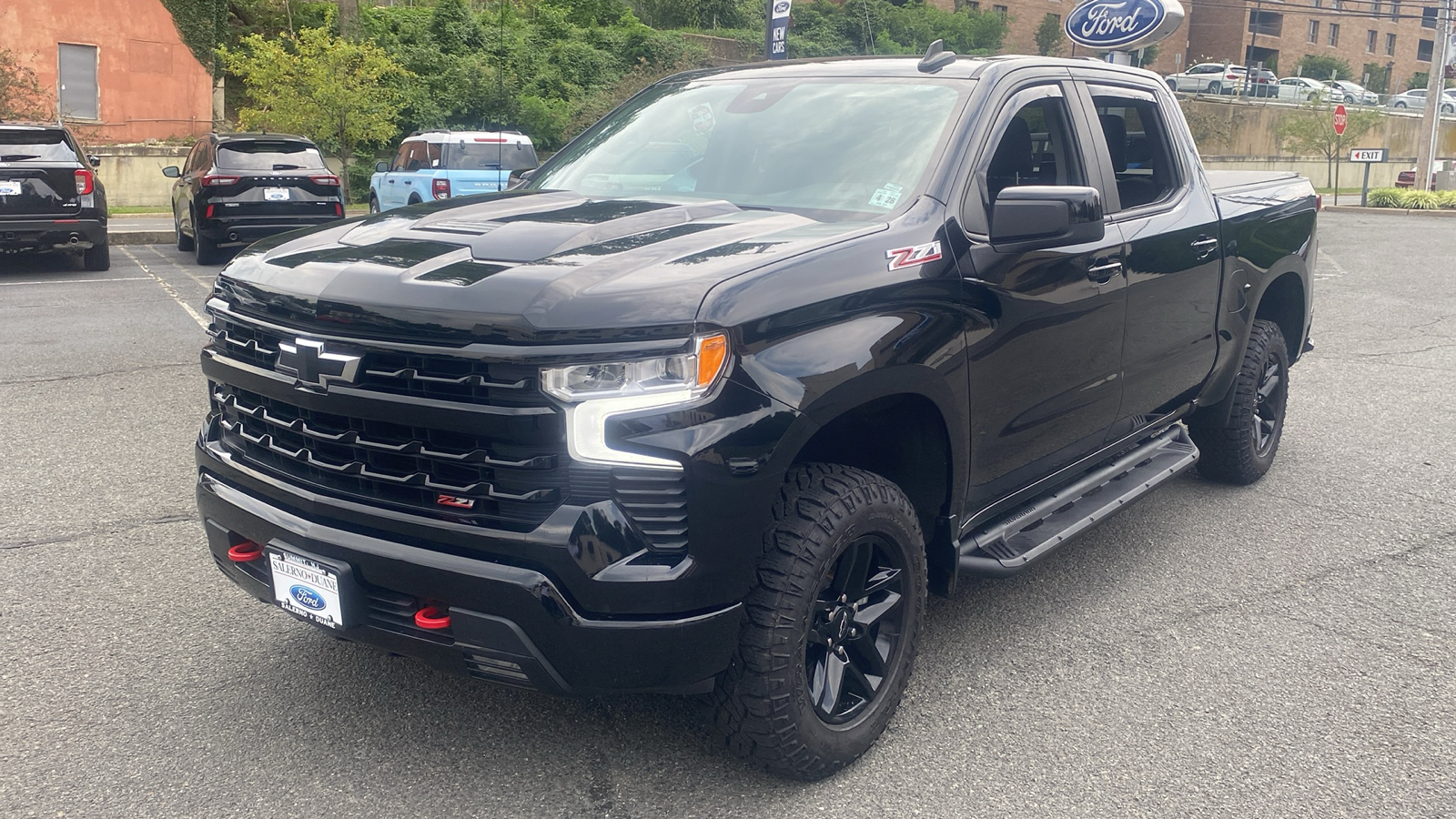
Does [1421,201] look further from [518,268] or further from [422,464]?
[422,464]

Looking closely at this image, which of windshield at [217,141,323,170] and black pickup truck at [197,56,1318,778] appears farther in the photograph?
windshield at [217,141,323,170]

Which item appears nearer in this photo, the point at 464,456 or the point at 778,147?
the point at 464,456

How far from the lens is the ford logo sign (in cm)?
289

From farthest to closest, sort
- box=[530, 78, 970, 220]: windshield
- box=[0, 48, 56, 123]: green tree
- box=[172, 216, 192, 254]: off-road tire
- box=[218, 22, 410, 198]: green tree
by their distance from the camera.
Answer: box=[0, 48, 56, 123]: green tree < box=[218, 22, 410, 198]: green tree < box=[172, 216, 192, 254]: off-road tire < box=[530, 78, 970, 220]: windshield

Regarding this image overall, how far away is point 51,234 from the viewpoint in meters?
13.0

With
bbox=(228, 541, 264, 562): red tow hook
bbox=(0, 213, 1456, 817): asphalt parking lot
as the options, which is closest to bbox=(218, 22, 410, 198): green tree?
bbox=(0, 213, 1456, 817): asphalt parking lot

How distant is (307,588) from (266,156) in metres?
13.5

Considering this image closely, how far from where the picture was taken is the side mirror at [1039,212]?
333 centimetres

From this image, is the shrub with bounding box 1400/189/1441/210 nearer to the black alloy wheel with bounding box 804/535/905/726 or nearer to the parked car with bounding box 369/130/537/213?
the parked car with bounding box 369/130/537/213

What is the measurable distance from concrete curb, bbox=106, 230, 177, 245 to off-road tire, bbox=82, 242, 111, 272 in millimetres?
4421

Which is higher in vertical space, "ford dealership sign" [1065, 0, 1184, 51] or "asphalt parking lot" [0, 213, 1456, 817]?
"ford dealership sign" [1065, 0, 1184, 51]

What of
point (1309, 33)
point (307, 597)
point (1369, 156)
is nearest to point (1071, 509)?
point (307, 597)

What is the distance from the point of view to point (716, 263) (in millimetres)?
2838

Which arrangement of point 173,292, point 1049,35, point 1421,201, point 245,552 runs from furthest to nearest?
point 1049,35
point 1421,201
point 173,292
point 245,552
